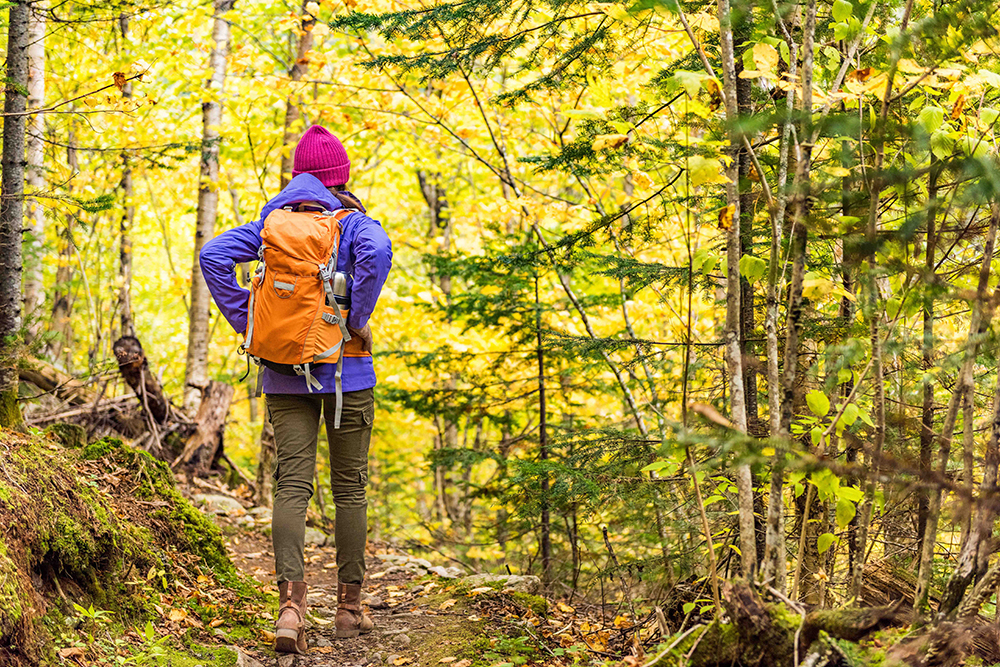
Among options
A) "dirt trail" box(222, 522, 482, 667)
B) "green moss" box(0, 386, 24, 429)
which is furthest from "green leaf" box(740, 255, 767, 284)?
"green moss" box(0, 386, 24, 429)

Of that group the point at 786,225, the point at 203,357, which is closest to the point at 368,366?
the point at 786,225

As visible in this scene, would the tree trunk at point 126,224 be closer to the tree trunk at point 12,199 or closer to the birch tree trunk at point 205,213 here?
the birch tree trunk at point 205,213

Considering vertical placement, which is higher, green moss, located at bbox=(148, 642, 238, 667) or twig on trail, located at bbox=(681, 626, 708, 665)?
twig on trail, located at bbox=(681, 626, 708, 665)

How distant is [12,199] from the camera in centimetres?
467

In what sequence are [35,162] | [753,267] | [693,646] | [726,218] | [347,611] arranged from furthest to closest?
[35,162] → [347,611] → [726,218] → [753,267] → [693,646]

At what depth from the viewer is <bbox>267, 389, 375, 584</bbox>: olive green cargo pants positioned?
3676mm

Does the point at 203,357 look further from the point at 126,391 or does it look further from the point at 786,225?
the point at 786,225

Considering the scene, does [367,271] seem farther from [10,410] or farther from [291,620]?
[10,410]

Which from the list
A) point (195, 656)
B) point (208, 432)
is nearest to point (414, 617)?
point (195, 656)

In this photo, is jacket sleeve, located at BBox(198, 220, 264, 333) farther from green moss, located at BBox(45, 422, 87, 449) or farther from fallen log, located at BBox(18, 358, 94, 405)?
fallen log, located at BBox(18, 358, 94, 405)

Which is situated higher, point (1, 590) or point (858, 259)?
point (858, 259)

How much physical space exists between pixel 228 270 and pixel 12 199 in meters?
1.89

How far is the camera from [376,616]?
15.1 ft

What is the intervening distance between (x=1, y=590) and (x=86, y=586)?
834mm
